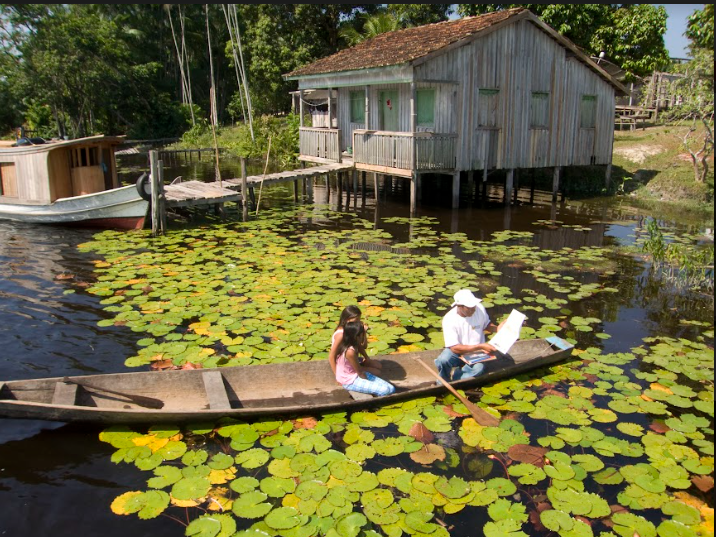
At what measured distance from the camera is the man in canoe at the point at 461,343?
6.47m

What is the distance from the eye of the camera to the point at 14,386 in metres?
5.72

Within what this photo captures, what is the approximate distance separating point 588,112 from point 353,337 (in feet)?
53.1

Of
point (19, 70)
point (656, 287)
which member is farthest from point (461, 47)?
point (19, 70)

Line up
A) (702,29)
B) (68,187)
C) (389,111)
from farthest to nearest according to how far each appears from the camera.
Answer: (389,111), (68,187), (702,29)

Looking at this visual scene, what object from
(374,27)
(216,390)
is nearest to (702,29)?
(216,390)

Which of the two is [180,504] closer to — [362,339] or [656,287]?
[362,339]

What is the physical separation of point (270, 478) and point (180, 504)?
0.76 metres

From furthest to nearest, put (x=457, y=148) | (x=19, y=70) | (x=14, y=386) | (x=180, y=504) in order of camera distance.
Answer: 1. (x=19, y=70)
2. (x=457, y=148)
3. (x=14, y=386)
4. (x=180, y=504)

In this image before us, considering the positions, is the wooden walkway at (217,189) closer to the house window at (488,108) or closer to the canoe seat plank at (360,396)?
the house window at (488,108)

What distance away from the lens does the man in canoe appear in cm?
647

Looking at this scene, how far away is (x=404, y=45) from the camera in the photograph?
1756cm

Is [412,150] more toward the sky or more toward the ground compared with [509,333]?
more toward the sky

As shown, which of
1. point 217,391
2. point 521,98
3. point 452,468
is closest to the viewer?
point 452,468

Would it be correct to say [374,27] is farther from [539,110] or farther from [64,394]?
[64,394]
